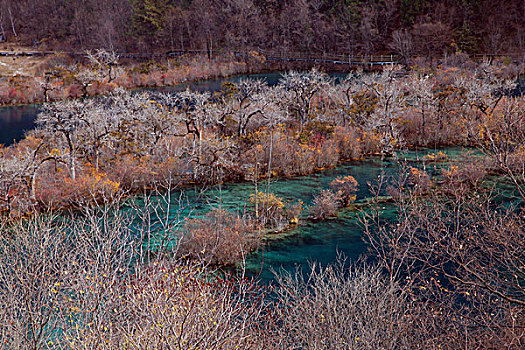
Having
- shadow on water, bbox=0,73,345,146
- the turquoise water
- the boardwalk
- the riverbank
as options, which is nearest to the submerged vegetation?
the turquoise water

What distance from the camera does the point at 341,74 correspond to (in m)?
65.9

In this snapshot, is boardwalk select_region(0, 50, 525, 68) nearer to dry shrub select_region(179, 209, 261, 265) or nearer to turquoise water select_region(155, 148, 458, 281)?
turquoise water select_region(155, 148, 458, 281)

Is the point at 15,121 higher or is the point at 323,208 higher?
the point at 15,121

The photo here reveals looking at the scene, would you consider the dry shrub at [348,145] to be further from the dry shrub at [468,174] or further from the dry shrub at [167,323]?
the dry shrub at [167,323]

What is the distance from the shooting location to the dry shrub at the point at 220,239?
54.5 ft

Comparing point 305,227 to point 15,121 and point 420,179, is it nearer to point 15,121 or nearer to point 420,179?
point 420,179

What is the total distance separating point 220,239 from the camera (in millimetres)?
16625

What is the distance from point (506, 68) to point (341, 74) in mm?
22376

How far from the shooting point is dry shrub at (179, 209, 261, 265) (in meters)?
16.6

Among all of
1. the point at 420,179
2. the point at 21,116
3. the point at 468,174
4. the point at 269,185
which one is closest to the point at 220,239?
the point at 269,185

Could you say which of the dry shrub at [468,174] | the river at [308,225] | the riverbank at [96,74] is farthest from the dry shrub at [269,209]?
the riverbank at [96,74]

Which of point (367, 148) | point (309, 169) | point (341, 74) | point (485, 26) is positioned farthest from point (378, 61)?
point (309, 169)

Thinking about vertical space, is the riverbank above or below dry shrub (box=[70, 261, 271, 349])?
above

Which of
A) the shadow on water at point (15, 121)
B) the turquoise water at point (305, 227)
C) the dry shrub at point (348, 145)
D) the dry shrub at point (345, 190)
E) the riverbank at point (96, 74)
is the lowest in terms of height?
the turquoise water at point (305, 227)
